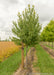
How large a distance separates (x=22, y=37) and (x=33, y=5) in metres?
2.69

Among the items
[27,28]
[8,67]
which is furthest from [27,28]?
[8,67]

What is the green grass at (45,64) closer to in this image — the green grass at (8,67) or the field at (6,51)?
the green grass at (8,67)

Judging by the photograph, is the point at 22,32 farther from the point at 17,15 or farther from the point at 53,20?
the point at 53,20

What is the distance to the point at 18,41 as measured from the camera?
652cm

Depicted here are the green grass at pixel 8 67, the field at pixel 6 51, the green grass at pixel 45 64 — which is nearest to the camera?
the green grass at pixel 8 67

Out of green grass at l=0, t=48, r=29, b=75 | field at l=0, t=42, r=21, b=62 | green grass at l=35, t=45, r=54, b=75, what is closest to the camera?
green grass at l=0, t=48, r=29, b=75

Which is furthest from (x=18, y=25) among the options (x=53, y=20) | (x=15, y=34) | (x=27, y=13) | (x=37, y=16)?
(x=53, y=20)

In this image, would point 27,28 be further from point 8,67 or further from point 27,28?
point 8,67

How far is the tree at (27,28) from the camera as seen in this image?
6.20 meters

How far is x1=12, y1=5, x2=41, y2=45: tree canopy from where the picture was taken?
6199mm

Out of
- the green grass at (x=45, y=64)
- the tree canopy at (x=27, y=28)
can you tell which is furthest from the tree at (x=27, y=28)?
the green grass at (x=45, y=64)

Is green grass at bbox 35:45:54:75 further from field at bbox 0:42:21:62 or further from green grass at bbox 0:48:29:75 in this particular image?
field at bbox 0:42:21:62

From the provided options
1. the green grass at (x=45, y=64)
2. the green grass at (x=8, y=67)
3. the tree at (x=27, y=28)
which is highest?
the tree at (x=27, y=28)

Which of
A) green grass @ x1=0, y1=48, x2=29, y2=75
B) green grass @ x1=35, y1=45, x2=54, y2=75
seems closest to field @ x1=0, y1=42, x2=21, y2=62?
green grass @ x1=0, y1=48, x2=29, y2=75
